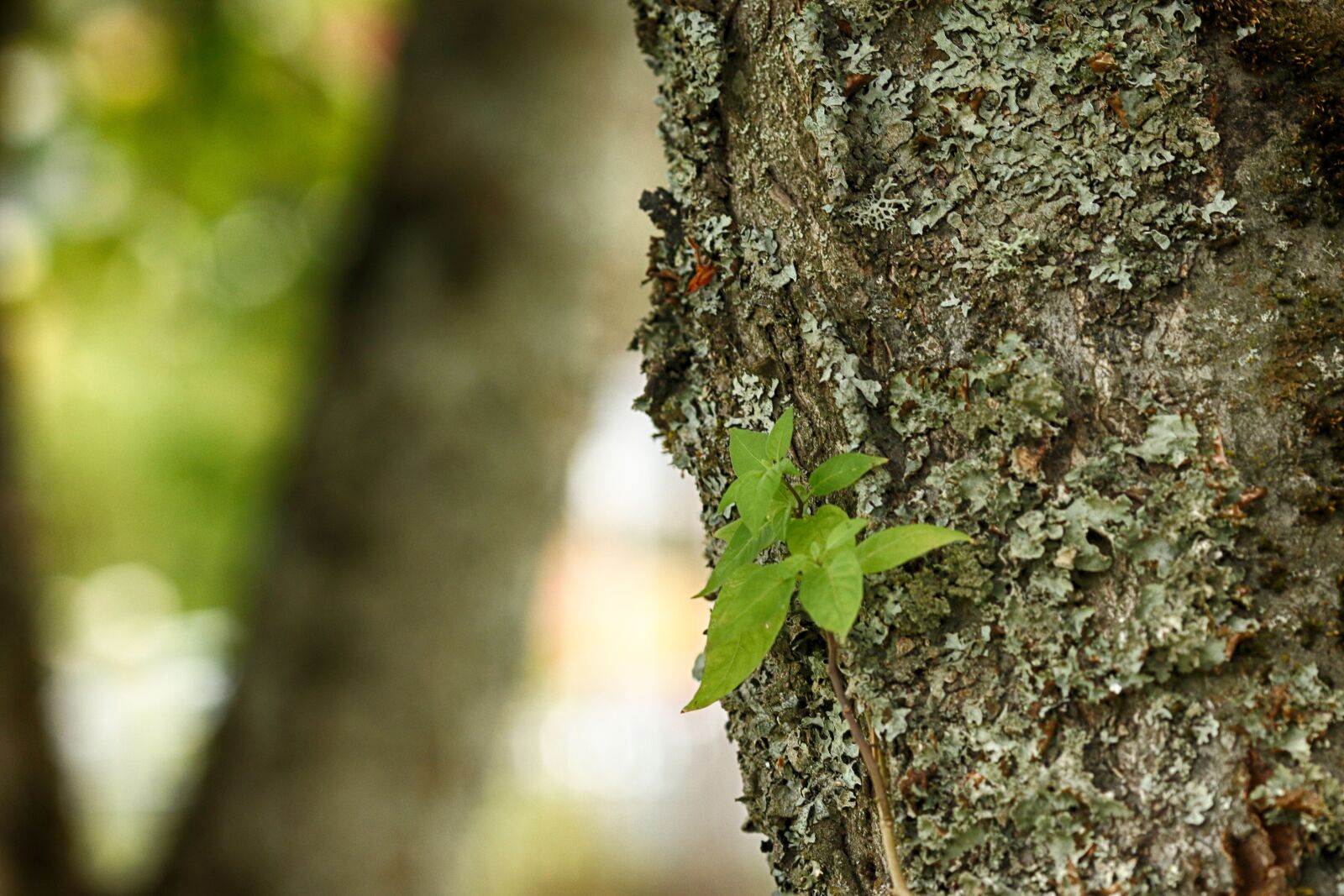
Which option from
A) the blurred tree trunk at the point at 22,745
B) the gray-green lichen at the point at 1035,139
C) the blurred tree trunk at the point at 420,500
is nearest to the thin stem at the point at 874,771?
the gray-green lichen at the point at 1035,139

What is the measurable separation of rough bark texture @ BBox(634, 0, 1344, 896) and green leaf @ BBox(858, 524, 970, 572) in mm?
51

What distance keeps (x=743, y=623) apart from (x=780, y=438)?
12cm

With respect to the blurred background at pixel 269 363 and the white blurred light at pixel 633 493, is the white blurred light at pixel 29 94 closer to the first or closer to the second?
the blurred background at pixel 269 363

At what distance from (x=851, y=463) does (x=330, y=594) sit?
2.15 m

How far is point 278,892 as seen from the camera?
8.68ft

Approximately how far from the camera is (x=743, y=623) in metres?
0.72

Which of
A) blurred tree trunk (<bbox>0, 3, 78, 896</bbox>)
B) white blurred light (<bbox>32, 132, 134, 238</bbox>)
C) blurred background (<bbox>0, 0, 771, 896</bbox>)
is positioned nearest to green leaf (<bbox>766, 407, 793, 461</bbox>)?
blurred background (<bbox>0, 0, 771, 896</bbox>)

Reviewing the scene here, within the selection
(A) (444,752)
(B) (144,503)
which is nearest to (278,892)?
(A) (444,752)

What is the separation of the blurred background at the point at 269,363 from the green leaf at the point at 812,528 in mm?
855

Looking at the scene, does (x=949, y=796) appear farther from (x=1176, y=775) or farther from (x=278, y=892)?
(x=278, y=892)

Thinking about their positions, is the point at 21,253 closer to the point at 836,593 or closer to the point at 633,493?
the point at 633,493

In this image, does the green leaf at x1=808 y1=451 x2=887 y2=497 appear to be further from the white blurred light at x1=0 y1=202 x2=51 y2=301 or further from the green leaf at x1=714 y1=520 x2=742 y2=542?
the white blurred light at x1=0 y1=202 x2=51 y2=301

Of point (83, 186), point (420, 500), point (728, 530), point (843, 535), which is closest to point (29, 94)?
point (83, 186)

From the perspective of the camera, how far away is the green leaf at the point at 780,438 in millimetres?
743
